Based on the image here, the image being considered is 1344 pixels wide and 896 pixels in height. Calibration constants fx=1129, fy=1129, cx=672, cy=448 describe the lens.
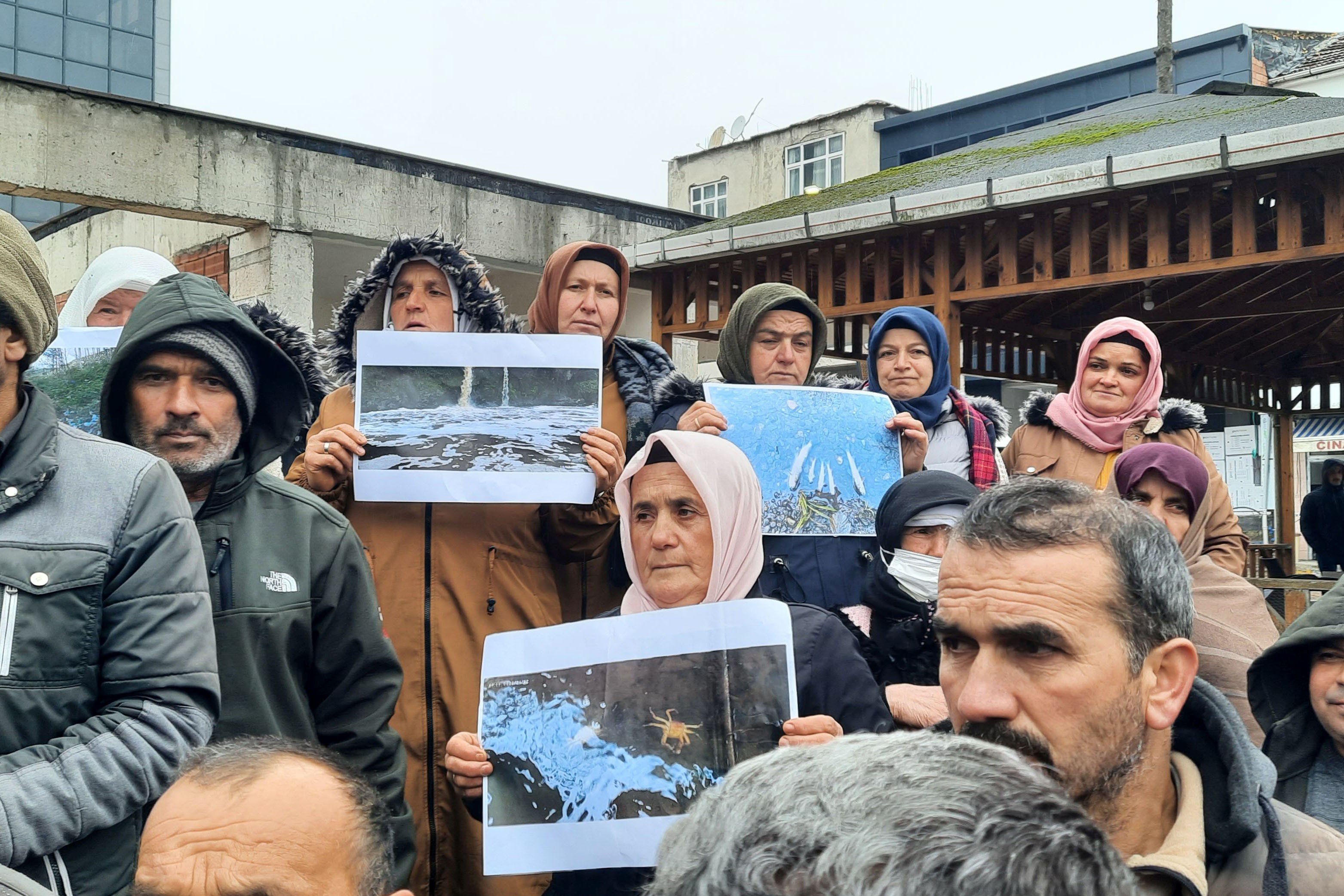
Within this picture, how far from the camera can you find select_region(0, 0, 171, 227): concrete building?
42.7m

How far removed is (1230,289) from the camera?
35.6ft

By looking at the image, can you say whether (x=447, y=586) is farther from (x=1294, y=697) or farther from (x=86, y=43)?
(x=86, y=43)

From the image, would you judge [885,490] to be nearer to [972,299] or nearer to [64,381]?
[64,381]

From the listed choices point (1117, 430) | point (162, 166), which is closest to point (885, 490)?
point (1117, 430)

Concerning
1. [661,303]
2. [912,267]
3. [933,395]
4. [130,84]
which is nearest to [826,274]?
[912,267]

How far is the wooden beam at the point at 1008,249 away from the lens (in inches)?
358

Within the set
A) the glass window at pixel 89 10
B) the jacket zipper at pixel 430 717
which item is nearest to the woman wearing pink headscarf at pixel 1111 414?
the jacket zipper at pixel 430 717

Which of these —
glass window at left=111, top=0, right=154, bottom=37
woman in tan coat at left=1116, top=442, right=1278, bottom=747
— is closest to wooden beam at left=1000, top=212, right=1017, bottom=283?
woman in tan coat at left=1116, top=442, right=1278, bottom=747

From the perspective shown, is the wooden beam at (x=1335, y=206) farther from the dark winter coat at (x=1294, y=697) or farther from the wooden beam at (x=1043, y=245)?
the dark winter coat at (x=1294, y=697)

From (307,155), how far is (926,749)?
1095cm

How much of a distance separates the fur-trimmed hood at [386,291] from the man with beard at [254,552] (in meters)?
0.97

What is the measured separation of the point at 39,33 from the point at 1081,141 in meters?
Result: 45.2

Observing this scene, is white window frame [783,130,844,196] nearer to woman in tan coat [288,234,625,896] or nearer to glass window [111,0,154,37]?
glass window [111,0,154,37]

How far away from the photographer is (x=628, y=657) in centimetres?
233
